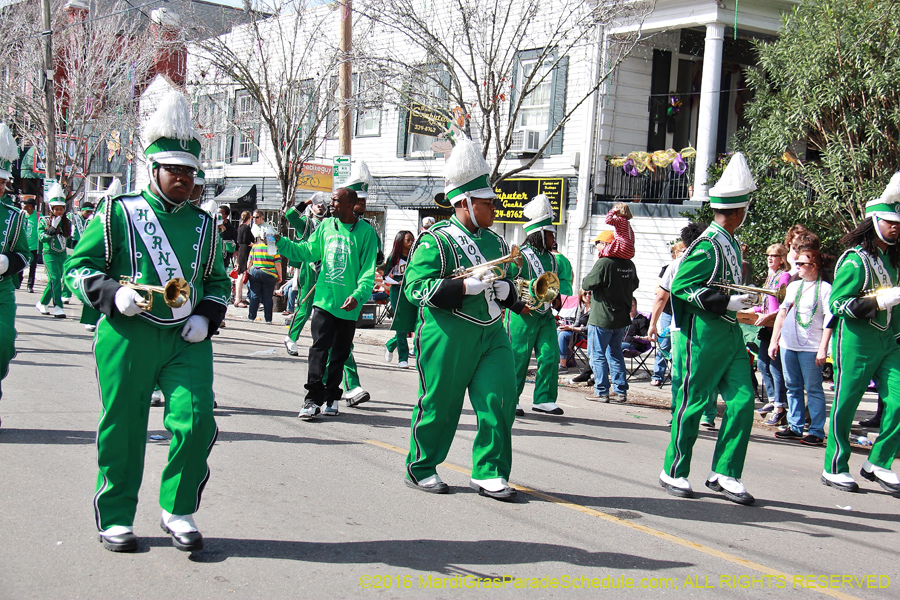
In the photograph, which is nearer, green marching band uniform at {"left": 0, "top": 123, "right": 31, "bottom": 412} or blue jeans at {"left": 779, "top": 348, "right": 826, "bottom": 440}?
green marching band uniform at {"left": 0, "top": 123, "right": 31, "bottom": 412}

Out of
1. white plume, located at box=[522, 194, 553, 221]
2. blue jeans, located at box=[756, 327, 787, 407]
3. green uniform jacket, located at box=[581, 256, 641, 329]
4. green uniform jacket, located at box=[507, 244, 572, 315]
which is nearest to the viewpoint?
green uniform jacket, located at box=[507, 244, 572, 315]

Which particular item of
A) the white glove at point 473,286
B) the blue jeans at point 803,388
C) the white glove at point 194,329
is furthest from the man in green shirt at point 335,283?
the blue jeans at point 803,388

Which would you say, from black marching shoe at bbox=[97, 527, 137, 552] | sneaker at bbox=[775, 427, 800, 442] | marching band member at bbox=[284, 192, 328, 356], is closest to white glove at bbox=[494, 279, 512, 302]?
black marching shoe at bbox=[97, 527, 137, 552]

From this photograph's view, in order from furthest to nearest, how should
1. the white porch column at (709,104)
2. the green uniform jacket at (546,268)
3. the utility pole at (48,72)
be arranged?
the utility pole at (48,72) < the white porch column at (709,104) < the green uniform jacket at (546,268)

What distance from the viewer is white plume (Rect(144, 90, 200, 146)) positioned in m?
4.30

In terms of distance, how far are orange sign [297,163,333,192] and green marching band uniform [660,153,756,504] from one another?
43.8ft

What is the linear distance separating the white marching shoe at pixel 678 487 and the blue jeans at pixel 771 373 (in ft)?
12.3

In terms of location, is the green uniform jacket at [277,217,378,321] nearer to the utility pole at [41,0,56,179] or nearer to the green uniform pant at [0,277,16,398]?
the green uniform pant at [0,277,16,398]

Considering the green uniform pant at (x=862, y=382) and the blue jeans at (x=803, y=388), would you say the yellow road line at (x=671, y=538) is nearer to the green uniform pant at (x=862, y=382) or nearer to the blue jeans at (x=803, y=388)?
the green uniform pant at (x=862, y=382)

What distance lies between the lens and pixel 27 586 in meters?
3.83

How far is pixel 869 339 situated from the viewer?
20.9 ft

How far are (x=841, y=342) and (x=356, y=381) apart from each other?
4350 mm

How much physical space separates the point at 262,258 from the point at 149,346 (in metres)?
12.0

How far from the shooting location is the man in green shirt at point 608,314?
32.5 ft
